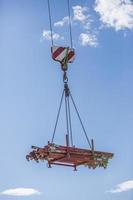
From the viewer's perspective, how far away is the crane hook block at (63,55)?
60.7 feet

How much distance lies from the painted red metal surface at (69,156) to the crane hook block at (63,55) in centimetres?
367

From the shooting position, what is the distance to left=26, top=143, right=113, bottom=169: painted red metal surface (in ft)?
51.8

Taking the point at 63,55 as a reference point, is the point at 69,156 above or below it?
below

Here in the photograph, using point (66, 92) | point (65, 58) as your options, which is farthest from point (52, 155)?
point (65, 58)

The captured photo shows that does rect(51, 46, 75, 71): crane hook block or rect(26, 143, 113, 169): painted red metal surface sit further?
rect(51, 46, 75, 71): crane hook block

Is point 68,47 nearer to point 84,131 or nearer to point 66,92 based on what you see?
point 66,92

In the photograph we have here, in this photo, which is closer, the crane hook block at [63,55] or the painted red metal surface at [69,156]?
the painted red metal surface at [69,156]

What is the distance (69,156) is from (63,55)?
4482 millimetres

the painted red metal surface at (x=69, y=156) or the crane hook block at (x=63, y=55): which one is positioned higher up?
the crane hook block at (x=63, y=55)

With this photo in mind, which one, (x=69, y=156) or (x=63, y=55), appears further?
(x=63, y=55)

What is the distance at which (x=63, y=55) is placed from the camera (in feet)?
61.3

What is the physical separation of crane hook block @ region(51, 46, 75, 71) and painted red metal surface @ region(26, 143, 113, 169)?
3666 mm

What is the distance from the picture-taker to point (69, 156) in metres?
16.0

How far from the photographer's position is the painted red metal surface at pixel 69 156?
15.8 metres
